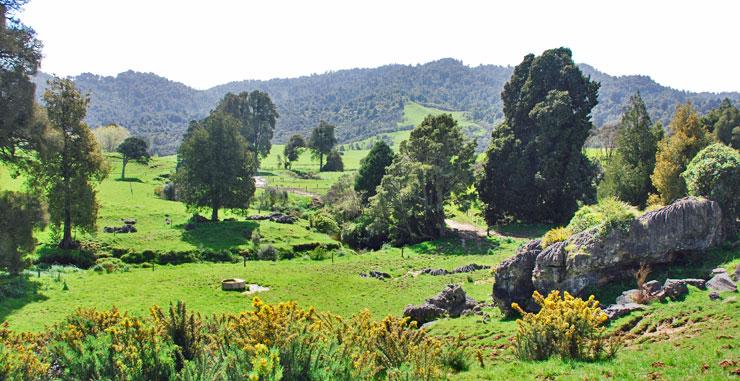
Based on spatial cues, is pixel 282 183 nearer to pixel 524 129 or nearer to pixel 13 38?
pixel 524 129

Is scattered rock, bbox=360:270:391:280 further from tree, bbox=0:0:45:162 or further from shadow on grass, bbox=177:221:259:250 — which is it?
tree, bbox=0:0:45:162

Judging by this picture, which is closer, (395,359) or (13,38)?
(395,359)

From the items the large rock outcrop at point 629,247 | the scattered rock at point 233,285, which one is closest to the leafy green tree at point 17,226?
the scattered rock at point 233,285

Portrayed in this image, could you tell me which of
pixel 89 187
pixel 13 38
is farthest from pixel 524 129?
pixel 13 38

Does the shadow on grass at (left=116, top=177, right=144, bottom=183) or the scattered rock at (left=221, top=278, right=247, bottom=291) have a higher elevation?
the shadow on grass at (left=116, top=177, right=144, bottom=183)

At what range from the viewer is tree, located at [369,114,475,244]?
4859cm

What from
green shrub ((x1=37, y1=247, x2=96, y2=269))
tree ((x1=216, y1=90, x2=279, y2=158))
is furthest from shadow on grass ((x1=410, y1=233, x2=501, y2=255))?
tree ((x1=216, y1=90, x2=279, y2=158))

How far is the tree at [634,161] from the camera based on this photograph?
4281cm

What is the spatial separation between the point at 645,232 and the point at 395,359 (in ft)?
42.7

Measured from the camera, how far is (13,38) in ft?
93.1

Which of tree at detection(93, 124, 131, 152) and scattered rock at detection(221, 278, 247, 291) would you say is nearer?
scattered rock at detection(221, 278, 247, 291)

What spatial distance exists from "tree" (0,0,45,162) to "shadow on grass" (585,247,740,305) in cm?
3038

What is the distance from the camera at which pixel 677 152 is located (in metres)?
36.6

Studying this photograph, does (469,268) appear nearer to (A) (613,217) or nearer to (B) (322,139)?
(A) (613,217)
